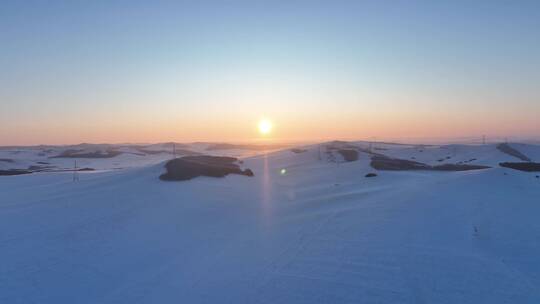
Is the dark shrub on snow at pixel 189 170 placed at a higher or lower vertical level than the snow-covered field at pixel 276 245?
higher

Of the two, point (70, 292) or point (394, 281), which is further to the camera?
point (70, 292)

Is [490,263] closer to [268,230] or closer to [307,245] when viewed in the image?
[307,245]

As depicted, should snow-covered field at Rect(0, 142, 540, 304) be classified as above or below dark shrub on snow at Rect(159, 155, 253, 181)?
below

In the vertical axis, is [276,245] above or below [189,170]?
below

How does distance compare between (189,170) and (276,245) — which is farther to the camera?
(189,170)

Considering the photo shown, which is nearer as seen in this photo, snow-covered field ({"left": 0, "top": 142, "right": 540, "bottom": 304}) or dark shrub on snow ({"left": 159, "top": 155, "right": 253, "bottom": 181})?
snow-covered field ({"left": 0, "top": 142, "right": 540, "bottom": 304})

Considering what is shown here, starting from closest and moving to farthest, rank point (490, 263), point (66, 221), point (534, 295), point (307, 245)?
1. point (534, 295)
2. point (490, 263)
3. point (307, 245)
4. point (66, 221)

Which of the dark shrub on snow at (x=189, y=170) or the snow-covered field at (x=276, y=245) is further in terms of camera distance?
the dark shrub on snow at (x=189, y=170)

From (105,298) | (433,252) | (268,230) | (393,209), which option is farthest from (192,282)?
(393,209)
